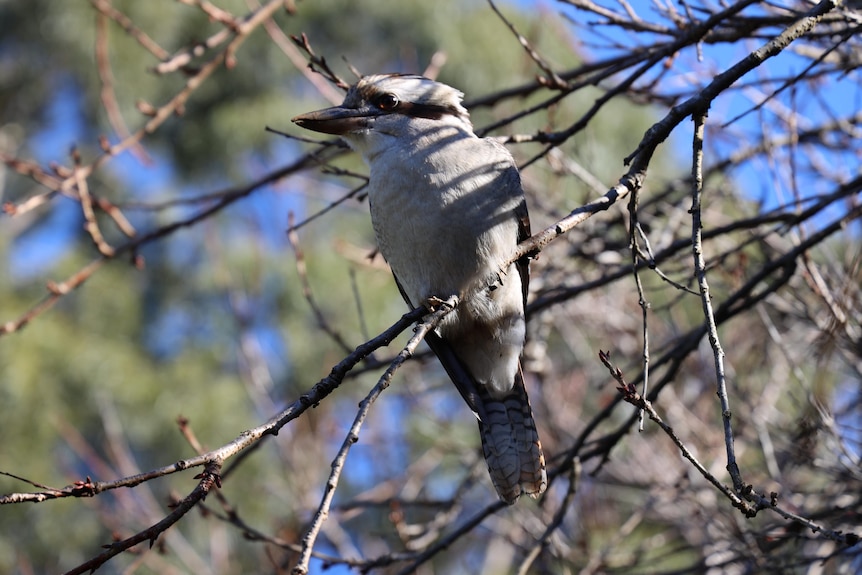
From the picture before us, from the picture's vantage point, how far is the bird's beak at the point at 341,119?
3069 millimetres

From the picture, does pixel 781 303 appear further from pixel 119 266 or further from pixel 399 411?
pixel 119 266

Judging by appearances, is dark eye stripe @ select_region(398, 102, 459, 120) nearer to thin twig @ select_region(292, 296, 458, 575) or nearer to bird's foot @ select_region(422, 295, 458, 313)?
bird's foot @ select_region(422, 295, 458, 313)

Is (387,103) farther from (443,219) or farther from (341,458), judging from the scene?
(341,458)

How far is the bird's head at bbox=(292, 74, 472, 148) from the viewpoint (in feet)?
10.4

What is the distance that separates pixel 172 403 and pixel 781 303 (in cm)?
720

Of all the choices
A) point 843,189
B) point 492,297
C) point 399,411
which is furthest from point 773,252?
point 399,411

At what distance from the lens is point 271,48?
448 inches

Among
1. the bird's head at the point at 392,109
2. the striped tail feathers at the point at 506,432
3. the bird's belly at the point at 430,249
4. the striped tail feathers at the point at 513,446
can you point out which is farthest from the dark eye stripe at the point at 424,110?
the striped tail feathers at the point at 513,446

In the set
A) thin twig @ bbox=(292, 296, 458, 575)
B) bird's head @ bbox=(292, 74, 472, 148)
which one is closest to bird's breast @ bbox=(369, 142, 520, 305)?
bird's head @ bbox=(292, 74, 472, 148)

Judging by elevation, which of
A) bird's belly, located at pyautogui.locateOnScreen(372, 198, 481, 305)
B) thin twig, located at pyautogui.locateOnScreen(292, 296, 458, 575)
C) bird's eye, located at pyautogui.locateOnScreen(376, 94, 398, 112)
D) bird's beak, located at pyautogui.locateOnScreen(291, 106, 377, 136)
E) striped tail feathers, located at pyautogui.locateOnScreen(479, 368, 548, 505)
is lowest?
thin twig, located at pyautogui.locateOnScreen(292, 296, 458, 575)

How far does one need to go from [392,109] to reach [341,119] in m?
0.19

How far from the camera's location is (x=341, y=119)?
3148 millimetres

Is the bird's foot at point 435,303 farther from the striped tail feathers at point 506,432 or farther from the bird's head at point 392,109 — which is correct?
the bird's head at point 392,109

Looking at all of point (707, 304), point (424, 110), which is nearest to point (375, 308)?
point (424, 110)
